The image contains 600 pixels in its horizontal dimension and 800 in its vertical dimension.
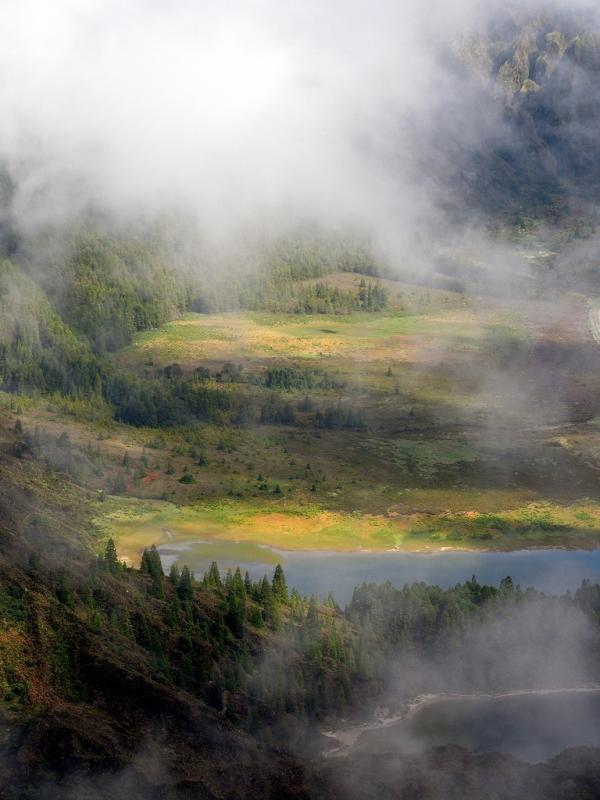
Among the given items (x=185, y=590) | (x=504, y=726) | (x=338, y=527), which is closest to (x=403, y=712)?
(x=504, y=726)

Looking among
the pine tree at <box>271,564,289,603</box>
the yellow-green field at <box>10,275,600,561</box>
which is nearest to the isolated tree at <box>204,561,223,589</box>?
the pine tree at <box>271,564,289,603</box>

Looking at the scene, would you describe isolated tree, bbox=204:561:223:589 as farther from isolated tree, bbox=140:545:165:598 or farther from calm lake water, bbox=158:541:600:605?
calm lake water, bbox=158:541:600:605

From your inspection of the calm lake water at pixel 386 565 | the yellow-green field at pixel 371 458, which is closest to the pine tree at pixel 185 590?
the calm lake water at pixel 386 565

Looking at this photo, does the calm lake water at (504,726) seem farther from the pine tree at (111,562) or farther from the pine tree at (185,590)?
the pine tree at (111,562)

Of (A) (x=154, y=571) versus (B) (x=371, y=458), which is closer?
(A) (x=154, y=571)

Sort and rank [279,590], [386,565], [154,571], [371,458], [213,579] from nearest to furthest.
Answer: [279,590], [154,571], [213,579], [386,565], [371,458]

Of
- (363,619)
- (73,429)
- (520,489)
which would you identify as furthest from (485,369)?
(363,619)

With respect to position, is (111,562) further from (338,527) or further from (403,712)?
(338,527)
